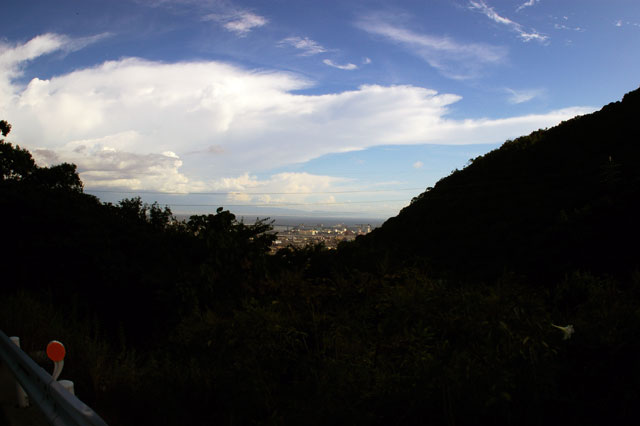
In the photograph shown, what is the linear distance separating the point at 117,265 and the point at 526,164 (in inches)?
1275

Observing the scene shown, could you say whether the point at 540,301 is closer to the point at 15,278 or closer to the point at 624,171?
the point at 15,278

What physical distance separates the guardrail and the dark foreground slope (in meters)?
13.9

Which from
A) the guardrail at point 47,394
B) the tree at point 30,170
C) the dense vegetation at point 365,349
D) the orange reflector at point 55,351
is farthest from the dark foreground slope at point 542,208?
the tree at point 30,170

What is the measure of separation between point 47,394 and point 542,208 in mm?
30495

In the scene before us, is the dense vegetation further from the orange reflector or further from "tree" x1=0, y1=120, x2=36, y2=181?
"tree" x1=0, y1=120, x2=36, y2=181

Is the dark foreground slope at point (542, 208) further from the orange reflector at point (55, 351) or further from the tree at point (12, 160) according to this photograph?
the tree at point (12, 160)

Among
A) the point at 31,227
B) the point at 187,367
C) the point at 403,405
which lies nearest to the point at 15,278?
the point at 31,227

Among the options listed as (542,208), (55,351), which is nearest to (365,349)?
(55,351)

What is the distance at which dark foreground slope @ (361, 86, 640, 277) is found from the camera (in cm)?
2227

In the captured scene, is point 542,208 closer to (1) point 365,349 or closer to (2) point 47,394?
(1) point 365,349

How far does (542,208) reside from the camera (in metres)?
28.8

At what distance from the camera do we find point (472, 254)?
2741 cm

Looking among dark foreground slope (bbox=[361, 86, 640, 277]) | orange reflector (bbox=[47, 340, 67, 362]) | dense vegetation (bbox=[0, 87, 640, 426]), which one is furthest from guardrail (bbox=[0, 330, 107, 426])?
dark foreground slope (bbox=[361, 86, 640, 277])

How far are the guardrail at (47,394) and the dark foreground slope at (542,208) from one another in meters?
13.9
